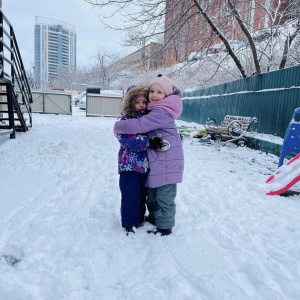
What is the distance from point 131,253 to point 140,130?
956 millimetres

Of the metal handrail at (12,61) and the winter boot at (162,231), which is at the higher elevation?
the metal handrail at (12,61)

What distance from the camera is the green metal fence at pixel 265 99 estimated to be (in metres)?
6.91

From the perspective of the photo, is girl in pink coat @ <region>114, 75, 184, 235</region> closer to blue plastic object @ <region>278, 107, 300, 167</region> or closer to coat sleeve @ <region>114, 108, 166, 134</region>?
coat sleeve @ <region>114, 108, 166, 134</region>

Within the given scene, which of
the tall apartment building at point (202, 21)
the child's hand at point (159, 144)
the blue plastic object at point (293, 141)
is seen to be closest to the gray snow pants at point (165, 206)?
the child's hand at point (159, 144)

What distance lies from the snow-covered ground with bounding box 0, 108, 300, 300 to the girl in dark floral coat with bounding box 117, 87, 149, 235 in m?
0.20

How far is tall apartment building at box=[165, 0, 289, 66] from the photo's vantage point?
10789mm

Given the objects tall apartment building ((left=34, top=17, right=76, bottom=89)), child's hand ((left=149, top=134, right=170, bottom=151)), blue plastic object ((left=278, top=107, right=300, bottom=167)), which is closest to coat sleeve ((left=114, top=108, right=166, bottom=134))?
child's hand ((left=149, top=134, right=170, bottom=151))

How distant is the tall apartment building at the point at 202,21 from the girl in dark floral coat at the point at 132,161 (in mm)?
9530

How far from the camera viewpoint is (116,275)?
6.10ft

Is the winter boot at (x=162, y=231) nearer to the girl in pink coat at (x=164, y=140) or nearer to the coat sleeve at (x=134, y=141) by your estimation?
the girl in pink coat at (x=164, y=140)

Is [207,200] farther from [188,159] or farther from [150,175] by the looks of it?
[188,159]

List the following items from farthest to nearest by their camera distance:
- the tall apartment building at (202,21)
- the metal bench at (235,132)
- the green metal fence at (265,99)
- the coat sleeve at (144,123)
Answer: the tall apartment building at (202,21) < the metal bench at (235,132) < the green metal fence at (265,99) < the coat sleeve at (144,123)

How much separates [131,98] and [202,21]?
411 inches

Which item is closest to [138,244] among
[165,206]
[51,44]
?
[165,206]
